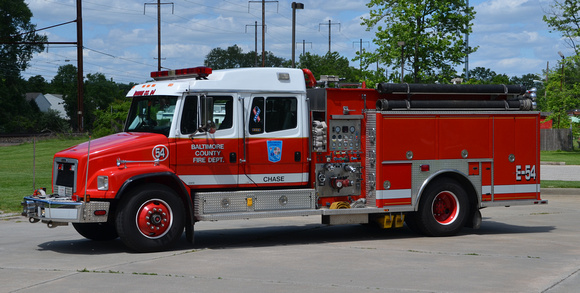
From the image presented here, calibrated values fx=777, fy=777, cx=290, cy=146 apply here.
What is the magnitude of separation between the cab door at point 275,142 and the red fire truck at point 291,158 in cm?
2

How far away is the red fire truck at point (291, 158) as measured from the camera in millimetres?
10930

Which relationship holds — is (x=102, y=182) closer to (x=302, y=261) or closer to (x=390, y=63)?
(x=302, y=261)

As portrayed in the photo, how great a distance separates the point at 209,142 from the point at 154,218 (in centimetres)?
139

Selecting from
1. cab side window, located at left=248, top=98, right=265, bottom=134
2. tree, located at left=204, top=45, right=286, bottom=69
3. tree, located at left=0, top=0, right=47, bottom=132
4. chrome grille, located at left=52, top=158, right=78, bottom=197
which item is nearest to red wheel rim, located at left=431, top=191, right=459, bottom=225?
cab side window, located at left=248, top=98, right=265, bottom=134

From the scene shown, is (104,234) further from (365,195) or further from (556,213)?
(556,213)

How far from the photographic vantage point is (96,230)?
40.2 ft

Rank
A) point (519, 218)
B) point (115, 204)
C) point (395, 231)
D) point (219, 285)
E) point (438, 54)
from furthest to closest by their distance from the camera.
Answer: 1. point (438, 54)
2. point (519, 218)
3. point (395, 231)
4. point (115, 204)
5. point (219, 285)

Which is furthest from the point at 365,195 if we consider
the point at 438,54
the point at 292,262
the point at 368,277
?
the point at 438,54

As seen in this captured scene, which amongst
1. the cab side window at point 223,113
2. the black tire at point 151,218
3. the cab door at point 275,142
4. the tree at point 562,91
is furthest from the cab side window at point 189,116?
the tree at point 562,91

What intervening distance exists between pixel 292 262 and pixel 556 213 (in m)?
8.88

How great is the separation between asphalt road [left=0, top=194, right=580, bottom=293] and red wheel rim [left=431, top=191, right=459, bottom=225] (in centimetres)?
40

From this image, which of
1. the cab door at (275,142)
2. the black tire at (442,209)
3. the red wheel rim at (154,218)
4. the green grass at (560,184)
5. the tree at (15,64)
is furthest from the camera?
the tree at (15,64)

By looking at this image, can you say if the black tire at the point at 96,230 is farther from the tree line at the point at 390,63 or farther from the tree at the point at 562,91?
the tree at the point at 562,91

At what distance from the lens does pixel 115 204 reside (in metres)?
11.0
